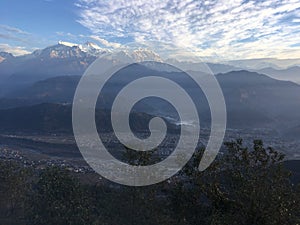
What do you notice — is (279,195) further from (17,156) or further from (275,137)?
(275,137)

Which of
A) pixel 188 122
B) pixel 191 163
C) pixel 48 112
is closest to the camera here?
pixel 191 163

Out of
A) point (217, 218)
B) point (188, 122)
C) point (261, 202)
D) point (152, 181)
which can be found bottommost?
point (188, 122)

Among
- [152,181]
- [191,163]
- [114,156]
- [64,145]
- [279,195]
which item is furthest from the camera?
[64,145]

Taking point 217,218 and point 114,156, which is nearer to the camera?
point 217,218

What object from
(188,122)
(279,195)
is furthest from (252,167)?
(188,122)

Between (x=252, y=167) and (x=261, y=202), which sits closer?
(x=261, y=202)

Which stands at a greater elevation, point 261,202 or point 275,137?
point 261,202

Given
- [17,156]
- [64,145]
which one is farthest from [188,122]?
[17,156]

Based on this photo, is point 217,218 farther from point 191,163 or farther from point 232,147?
point 191,163

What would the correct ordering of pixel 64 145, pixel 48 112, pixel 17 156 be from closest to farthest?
pixel 17 156
pixel 64 145
pixel 48 112
